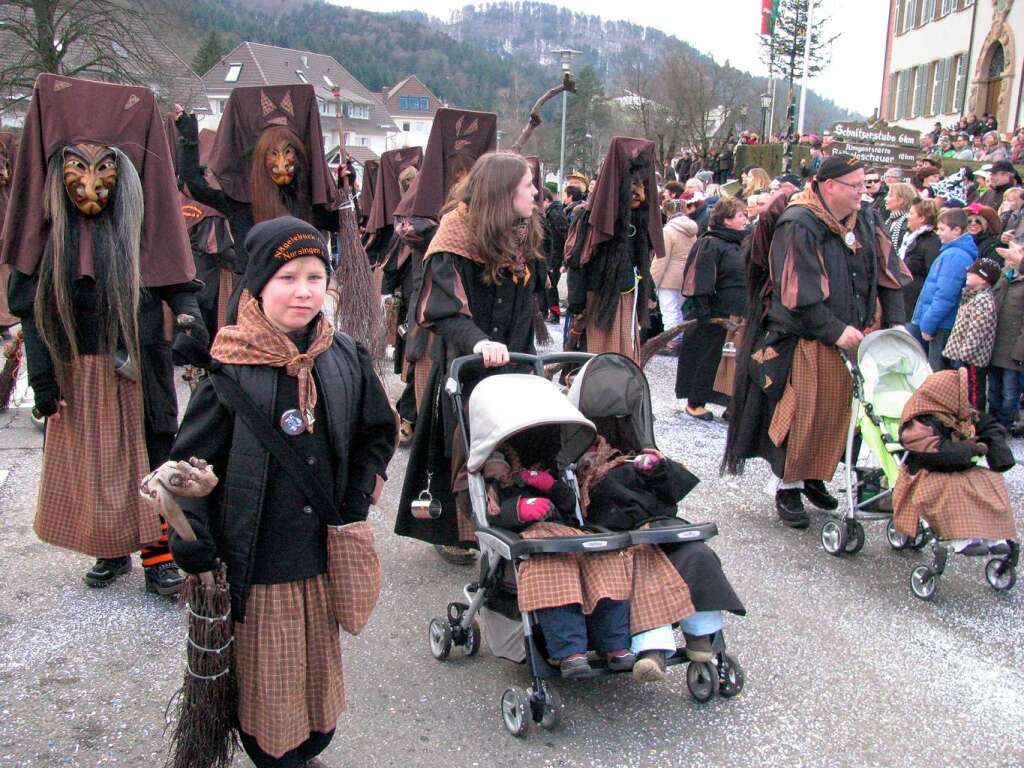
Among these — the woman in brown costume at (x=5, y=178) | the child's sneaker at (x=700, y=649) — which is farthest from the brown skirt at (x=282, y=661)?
the woman in brown costume at (x=5, y=178)

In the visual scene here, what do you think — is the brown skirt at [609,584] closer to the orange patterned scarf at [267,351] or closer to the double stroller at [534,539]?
the double stroller at [534,539]

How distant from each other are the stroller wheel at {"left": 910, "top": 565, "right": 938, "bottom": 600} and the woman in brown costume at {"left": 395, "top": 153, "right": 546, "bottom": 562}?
2.28m

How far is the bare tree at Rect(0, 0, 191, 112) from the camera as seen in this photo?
2384 centimetres

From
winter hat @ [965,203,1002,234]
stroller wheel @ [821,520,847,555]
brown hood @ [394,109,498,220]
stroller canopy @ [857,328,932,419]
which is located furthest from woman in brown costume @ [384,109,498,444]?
winter hat @ [965,203,1002,234]

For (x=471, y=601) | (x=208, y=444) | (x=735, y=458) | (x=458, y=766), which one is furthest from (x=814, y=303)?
(x=208, y=444)

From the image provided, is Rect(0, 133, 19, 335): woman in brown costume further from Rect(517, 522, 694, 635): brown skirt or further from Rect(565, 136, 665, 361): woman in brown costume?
Rect(517, 522, 694, 635): brown skirt

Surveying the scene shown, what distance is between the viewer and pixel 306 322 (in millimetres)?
2760

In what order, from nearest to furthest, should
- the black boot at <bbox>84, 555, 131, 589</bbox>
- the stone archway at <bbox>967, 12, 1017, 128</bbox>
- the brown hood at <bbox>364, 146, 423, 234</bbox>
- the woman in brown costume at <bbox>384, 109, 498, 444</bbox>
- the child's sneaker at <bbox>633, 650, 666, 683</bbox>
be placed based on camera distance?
1. the child's sneaker at <bbox>633, 650, 666, 683</bbox>
2. the black boot at <bbox>84, 555, 131, 589</bbox>
3. the woman in brown costume at <bbox>384, 109, 498, 444</bbox>
4. the brown hood at <bbox>364, 146, 423, 234</bbox>
5. the stone archway at <bbox>967, 12, 1017, 128</bbox>

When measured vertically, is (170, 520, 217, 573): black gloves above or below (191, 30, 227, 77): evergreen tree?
below

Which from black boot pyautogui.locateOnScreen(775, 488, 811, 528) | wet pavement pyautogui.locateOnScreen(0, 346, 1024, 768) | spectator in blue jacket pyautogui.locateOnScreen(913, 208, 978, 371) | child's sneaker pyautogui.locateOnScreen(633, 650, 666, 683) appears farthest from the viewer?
spectator in blue jacket pyautogui.locateOnScreen(913, 208, 978, 371)

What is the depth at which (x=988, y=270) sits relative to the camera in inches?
288

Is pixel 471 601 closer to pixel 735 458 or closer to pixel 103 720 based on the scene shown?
pixel 103 720

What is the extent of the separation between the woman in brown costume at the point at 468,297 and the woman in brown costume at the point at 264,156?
1.96 m

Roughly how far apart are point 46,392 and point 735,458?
3.88 meters
